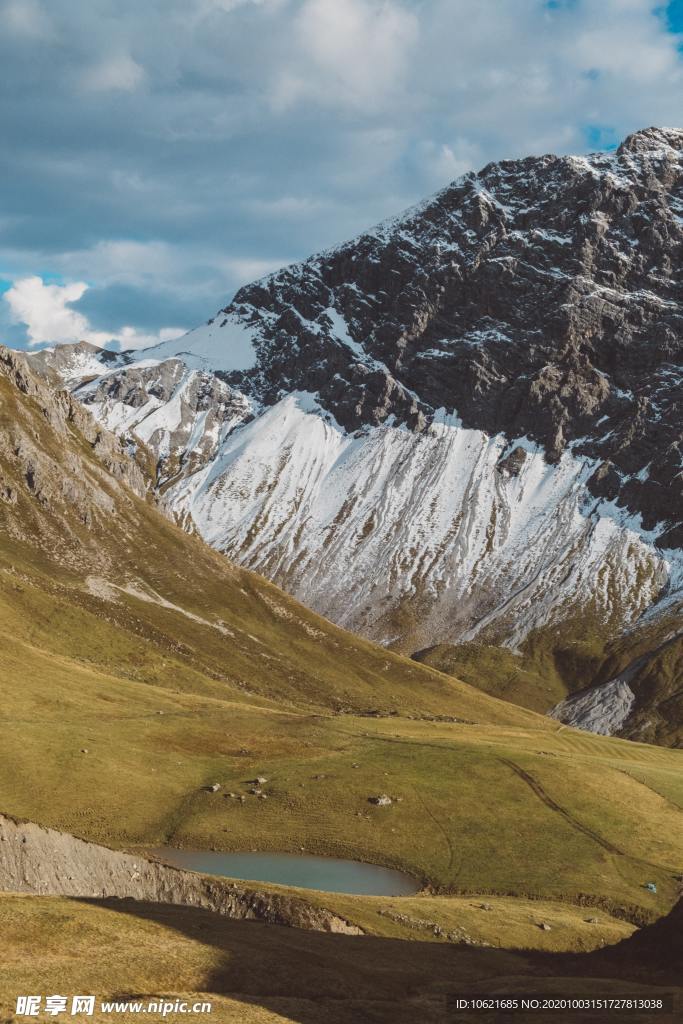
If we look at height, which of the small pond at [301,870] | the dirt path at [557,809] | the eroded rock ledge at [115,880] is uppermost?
the dirt path at [557,809]

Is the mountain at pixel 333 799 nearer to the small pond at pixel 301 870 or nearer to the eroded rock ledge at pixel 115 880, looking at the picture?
the eroded rock ledge at pixel 115 880

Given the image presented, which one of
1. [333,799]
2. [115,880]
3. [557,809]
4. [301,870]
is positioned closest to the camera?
[115,880]

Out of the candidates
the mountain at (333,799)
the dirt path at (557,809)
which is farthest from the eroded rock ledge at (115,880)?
the dirt path at (557,809)

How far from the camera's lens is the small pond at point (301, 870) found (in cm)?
8088

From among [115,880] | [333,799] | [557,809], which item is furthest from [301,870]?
[115,880]

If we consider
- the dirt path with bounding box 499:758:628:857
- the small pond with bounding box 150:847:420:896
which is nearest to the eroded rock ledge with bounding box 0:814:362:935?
the small pond with bounding box 150:847:420:896

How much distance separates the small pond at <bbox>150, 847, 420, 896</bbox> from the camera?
80.9m

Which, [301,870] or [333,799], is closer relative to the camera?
[301,870]

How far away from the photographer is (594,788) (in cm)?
10706

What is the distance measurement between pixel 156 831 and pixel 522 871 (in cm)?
3512

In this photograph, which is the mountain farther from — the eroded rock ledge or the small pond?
the small pond

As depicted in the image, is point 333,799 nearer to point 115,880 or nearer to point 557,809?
point 557,809

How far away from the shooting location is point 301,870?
8444 centimetres

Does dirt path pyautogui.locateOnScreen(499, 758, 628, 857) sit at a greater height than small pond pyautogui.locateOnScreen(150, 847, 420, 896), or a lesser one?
greater
